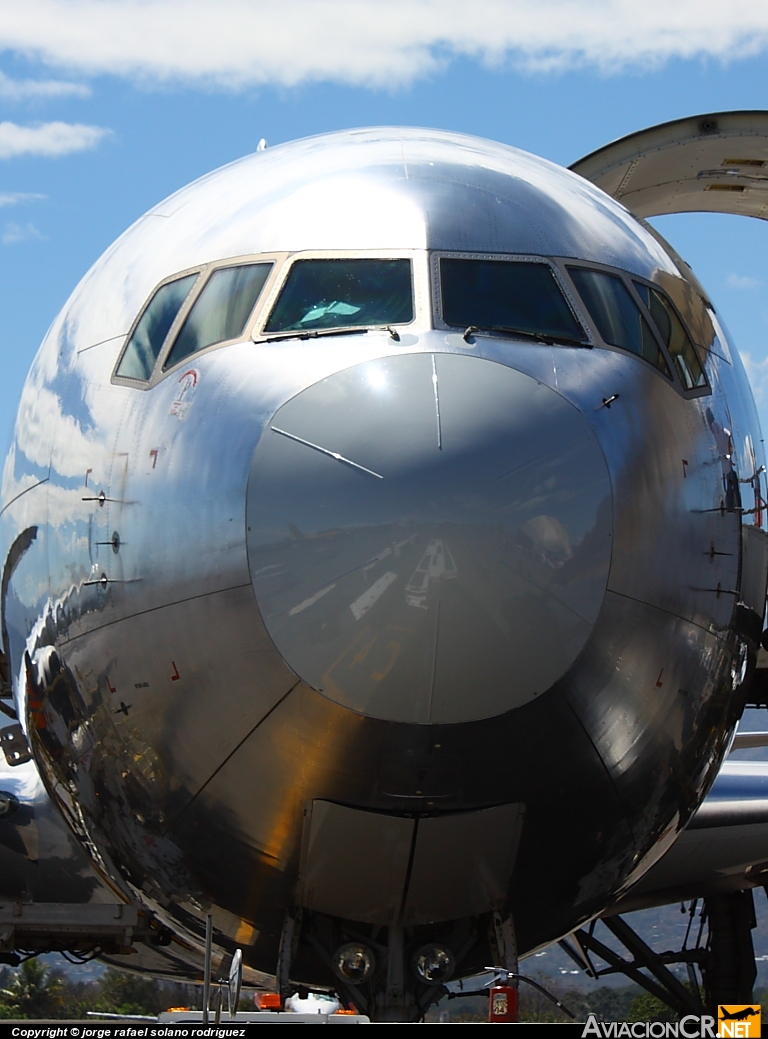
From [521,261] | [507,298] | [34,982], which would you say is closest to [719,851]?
[521,261]

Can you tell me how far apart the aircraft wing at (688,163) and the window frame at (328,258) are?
9.06 metres

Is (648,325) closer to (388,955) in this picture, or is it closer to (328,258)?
(328,258)

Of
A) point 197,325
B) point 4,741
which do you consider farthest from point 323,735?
point 4,741

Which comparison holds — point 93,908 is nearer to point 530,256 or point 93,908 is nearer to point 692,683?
point 692,683

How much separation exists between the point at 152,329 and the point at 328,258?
3.08ft

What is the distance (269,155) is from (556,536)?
3.38 metres

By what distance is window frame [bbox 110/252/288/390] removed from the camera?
703cm

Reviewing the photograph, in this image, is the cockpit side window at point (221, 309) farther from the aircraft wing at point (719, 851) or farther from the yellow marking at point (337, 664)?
the aircraft wing at point (719, 851)

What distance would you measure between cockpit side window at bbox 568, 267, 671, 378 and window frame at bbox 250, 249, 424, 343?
2.70 ft

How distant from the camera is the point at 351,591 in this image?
5988 mm

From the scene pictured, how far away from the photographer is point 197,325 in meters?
7.21

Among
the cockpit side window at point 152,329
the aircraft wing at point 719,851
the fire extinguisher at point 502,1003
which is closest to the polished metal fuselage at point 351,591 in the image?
the cockpit side window at point 152,329

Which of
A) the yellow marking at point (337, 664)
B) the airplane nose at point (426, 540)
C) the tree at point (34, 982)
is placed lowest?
the tree at point (34, 982)

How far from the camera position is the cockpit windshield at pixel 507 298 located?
6.90m
